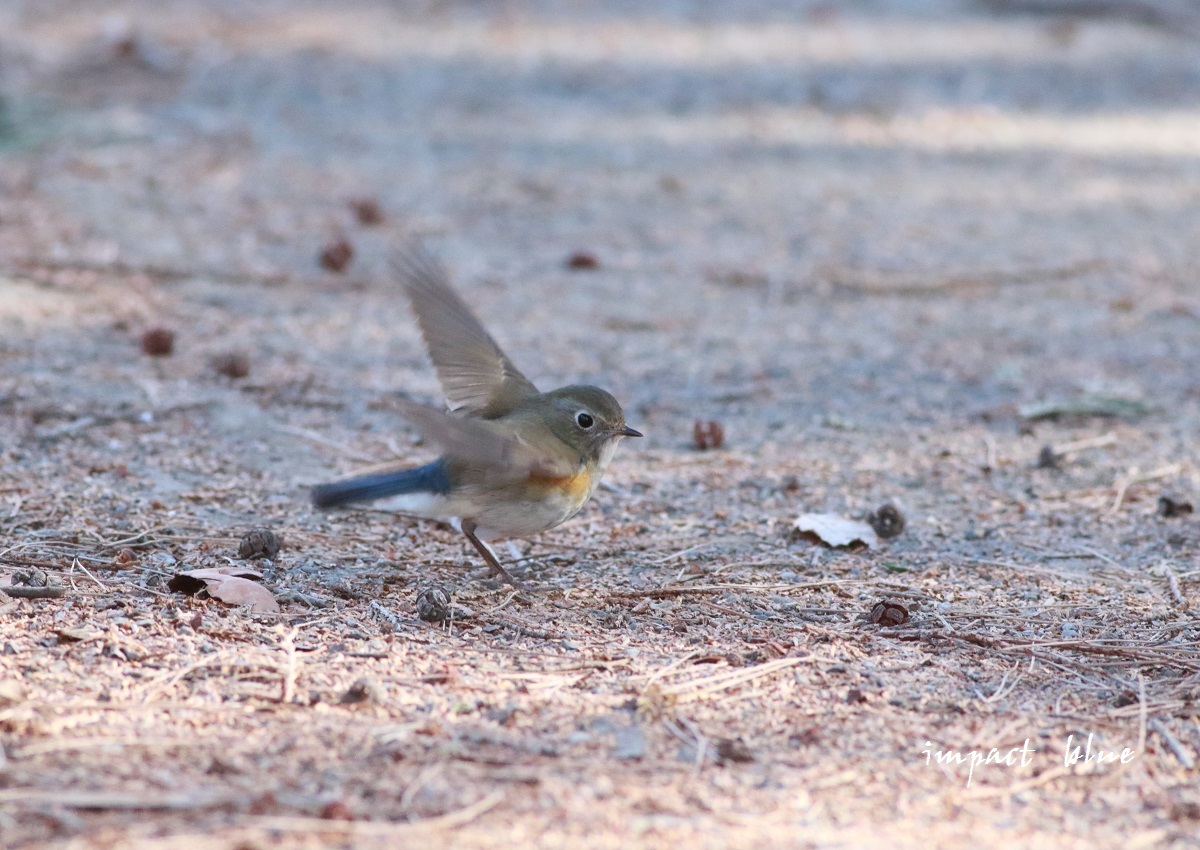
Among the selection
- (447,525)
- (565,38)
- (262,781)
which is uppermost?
(565,38)

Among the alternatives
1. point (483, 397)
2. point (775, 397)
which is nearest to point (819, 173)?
point (775, 397)

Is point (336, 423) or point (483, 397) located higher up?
point (483, 397)

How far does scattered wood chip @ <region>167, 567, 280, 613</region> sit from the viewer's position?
3707 millimetres

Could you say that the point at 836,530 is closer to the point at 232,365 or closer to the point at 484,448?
the point at 484,448

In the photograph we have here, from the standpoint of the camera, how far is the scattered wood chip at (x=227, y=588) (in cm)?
371

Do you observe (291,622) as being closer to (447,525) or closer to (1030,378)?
(447,525)

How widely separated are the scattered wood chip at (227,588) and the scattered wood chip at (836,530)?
6.16 feet

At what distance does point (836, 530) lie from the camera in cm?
464

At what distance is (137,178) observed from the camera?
8336mm

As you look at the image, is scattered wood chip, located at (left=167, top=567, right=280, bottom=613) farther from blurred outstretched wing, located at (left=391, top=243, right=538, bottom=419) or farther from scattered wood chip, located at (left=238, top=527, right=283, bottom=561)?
blurred outstretched wing, located at (left=391, top=243, right=538, bottom=419)

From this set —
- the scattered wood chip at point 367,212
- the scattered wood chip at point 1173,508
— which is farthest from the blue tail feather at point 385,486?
the scattered wood chip at point 367,212

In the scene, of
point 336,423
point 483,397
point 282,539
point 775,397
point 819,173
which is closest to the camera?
point 282,539

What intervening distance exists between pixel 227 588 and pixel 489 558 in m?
0.89

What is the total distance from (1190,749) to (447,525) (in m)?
2.64
